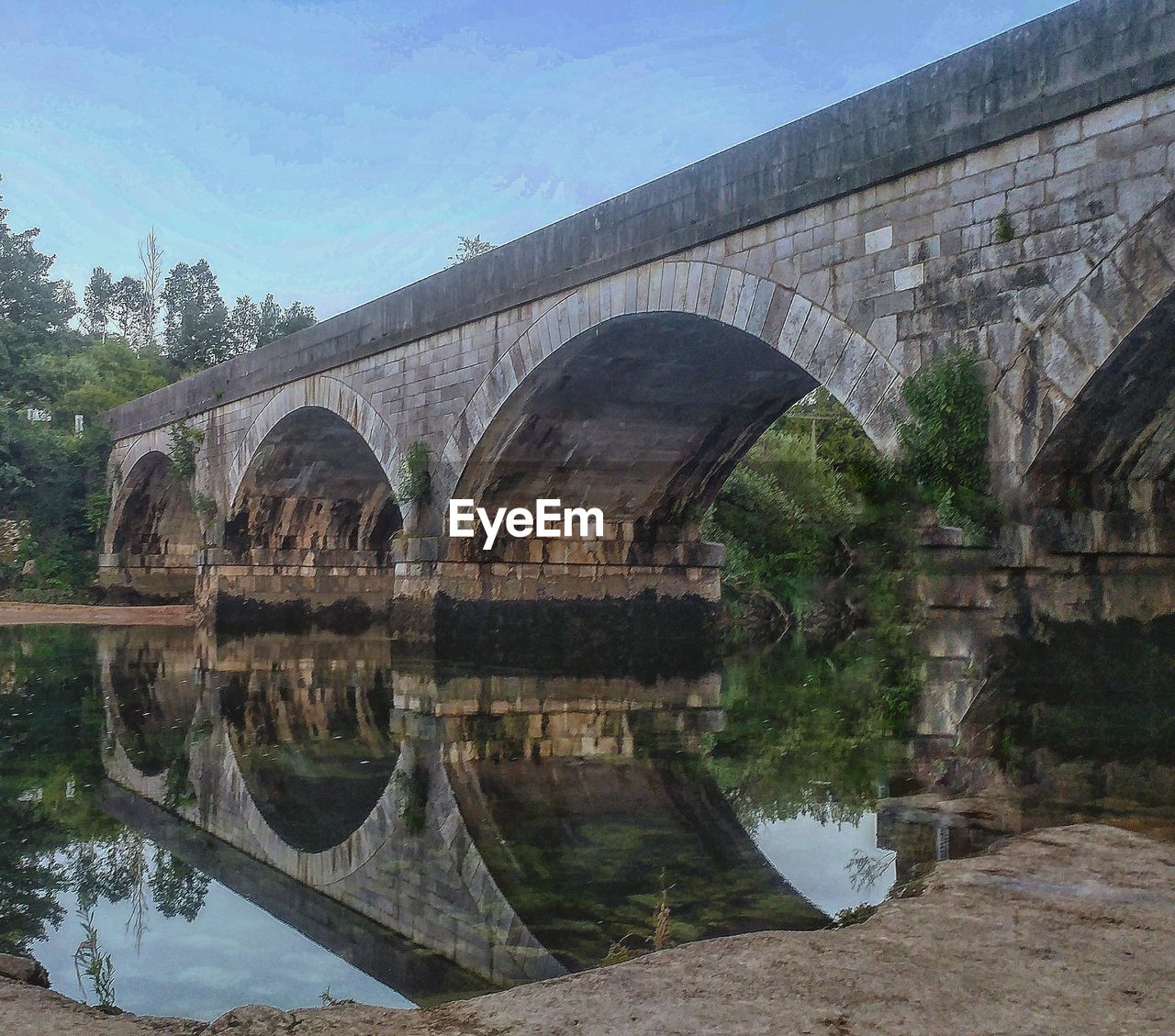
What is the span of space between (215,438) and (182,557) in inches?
338

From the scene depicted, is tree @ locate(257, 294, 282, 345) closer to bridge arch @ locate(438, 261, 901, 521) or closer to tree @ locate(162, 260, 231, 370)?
tree @ locate(162, 260, 231, 370)

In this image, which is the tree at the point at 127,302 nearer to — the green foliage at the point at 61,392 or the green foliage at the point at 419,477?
the green foliage at the point at 61,392

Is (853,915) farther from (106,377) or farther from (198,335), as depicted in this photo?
(198,335)

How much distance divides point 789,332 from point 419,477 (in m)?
6.19

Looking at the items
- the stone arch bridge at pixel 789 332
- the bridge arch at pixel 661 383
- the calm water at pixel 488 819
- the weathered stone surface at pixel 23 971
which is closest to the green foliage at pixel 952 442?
the stone arch bridge at pixel 789 332

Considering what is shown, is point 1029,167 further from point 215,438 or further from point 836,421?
point 836,421

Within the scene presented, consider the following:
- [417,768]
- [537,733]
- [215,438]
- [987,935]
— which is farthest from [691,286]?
[215,438]

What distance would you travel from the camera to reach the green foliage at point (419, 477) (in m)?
13.7

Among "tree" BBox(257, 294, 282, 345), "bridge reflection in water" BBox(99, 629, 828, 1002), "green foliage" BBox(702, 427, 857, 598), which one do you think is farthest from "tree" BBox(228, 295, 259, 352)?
"bridge reflection in water" BBox(99, 629, 828, 1002)

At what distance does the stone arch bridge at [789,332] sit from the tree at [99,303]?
163 ft

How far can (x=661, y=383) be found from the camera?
12.4 m

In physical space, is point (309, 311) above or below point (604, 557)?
above

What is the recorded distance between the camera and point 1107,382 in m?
6.27

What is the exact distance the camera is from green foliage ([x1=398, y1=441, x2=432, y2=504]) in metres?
13.7
